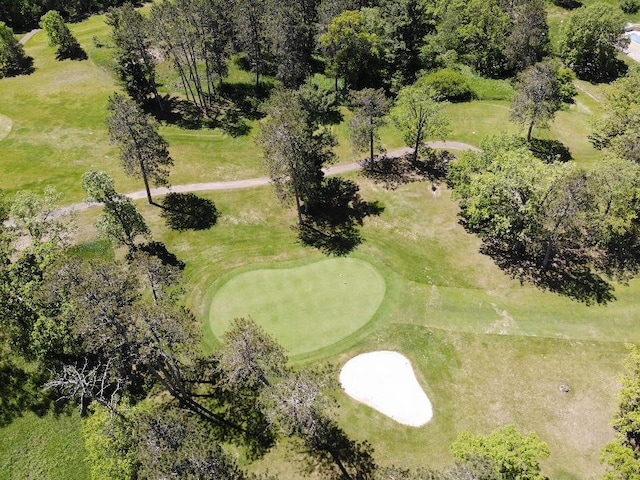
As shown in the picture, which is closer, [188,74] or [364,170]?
[364,170]

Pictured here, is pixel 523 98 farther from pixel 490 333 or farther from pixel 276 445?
pixel 276 445

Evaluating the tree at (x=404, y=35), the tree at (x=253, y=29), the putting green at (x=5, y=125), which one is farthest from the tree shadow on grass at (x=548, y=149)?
the putting green at (x=5, y=125)

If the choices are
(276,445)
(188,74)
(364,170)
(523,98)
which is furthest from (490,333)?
(188,74)

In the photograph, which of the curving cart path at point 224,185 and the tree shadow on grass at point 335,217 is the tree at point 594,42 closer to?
the curving cart path at point 224,185

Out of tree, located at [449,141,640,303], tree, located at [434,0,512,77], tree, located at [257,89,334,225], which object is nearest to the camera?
tree, located at [449,141,640,303]

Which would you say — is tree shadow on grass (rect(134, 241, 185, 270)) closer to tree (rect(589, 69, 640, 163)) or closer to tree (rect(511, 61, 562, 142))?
tree (rect(511, 61, 562, 142))

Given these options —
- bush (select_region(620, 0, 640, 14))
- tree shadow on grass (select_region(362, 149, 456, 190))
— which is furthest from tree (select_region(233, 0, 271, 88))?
bush (select_region(620, 0, 640, 14))
